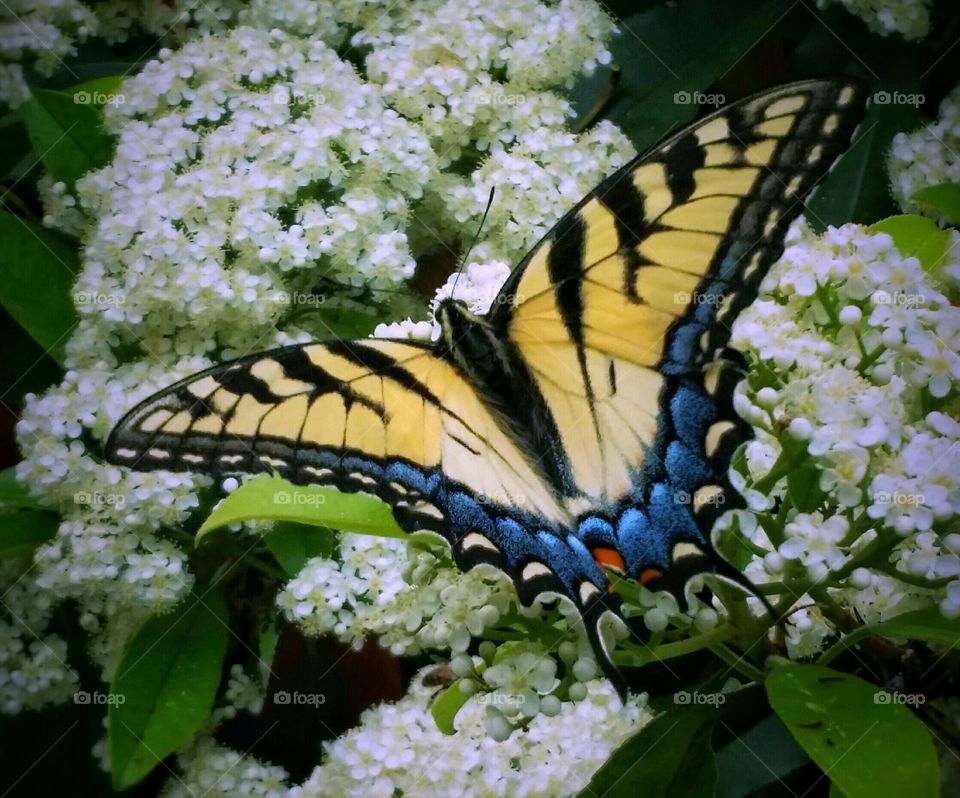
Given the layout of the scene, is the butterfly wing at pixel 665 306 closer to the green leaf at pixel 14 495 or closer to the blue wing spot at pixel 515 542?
the blue wing spot at pixel 515 542

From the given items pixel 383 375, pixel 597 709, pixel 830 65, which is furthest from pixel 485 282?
pixel 830 65

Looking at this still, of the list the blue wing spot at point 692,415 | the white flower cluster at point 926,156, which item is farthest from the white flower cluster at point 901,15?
the blue wing spot at point 692,415

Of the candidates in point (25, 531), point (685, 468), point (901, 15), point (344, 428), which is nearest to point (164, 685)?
point (25, 531)

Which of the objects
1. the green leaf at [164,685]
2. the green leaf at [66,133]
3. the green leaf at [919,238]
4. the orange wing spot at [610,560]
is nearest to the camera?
the orange wing spot at [610,560]

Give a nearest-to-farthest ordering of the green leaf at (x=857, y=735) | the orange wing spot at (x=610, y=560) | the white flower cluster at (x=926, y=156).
→ the green leaf at (x=857, y=735) → the orange wing spot at (x=610, y=560) → the white flower cluster at (x=926, y=156)

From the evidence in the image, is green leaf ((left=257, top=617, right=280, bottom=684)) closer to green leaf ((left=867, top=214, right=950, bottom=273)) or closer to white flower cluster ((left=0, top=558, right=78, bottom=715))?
white flower cluster ((left=0, top=558, right=78, bottom=715))
